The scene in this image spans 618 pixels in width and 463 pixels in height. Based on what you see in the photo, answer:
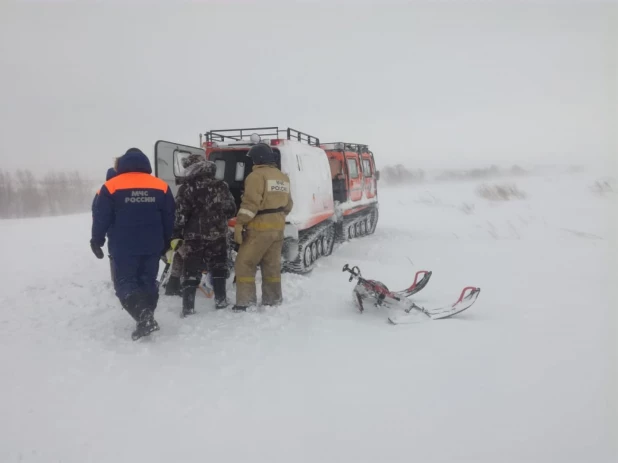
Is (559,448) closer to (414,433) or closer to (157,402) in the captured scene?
(414,433)

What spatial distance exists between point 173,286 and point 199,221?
1.22 meters

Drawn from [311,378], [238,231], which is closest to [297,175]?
[238,231]

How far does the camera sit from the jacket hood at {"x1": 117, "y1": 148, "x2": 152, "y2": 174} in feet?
11.7

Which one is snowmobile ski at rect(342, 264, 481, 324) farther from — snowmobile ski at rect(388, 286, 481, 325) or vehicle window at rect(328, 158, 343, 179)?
vehicle window at rect(328, 158, 343, 179)

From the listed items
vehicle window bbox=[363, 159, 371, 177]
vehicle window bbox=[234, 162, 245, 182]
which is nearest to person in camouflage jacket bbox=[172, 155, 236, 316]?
vehicle window bbox=[234, 162, 245, 182]

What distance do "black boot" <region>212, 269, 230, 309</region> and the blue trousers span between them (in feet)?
2.59

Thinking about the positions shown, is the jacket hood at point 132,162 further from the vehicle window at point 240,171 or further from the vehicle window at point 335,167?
the vehicle window at point 335,167

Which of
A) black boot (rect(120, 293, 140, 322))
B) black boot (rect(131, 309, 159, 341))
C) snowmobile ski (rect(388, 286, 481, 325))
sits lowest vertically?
snowmobile ski (rect(388, 286, 481, 325))

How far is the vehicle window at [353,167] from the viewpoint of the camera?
9925 mm

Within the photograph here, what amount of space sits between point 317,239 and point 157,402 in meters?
5.10

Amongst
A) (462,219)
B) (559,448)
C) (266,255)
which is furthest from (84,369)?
(462,219)

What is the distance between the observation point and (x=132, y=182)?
3.58 metres

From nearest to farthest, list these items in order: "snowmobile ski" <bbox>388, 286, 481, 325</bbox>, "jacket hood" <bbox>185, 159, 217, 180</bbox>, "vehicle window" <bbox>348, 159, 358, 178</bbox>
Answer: "snowmobile ski" <bbox>388, 286, 481, 325</bbox>, "jacket hood" <bbox>185, 159, 217, 180</bbox>, "vehicle window" <bbox>348, 159, 358, 178</bbox>

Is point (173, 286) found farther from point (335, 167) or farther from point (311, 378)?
point (335, 167)
